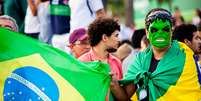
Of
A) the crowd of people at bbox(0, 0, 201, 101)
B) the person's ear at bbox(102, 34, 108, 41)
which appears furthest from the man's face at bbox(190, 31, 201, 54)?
the person's ear at bbox(102, 34, 108, 41)

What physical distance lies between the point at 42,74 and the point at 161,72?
111 centimetres

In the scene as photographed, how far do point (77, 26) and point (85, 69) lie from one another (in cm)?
312

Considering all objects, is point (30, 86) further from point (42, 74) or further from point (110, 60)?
point (110, 60)

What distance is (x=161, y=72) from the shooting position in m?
6.82

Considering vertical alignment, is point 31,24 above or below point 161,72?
below

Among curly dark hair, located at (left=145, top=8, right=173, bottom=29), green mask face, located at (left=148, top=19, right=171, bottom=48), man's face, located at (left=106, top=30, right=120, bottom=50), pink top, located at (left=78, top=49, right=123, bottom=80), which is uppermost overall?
curly dark hair, located at (left=145, top=8, right=173, bottom=29)

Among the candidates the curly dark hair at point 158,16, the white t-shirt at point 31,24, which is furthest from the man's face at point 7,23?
the white t-shirt at point 31,24

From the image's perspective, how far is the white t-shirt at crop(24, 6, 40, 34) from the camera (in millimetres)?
10859

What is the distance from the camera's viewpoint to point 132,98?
277 inches

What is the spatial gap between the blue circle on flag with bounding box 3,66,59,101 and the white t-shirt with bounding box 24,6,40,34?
412 cm

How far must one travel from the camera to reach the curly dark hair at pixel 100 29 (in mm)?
7656

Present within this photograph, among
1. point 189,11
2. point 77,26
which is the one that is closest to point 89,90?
point 77,26

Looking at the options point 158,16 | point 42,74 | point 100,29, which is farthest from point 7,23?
point 158,16

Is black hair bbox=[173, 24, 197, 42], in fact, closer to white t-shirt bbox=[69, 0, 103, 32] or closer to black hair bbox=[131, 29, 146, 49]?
white t-shirt bbox=[69, 0, 103, 32]
